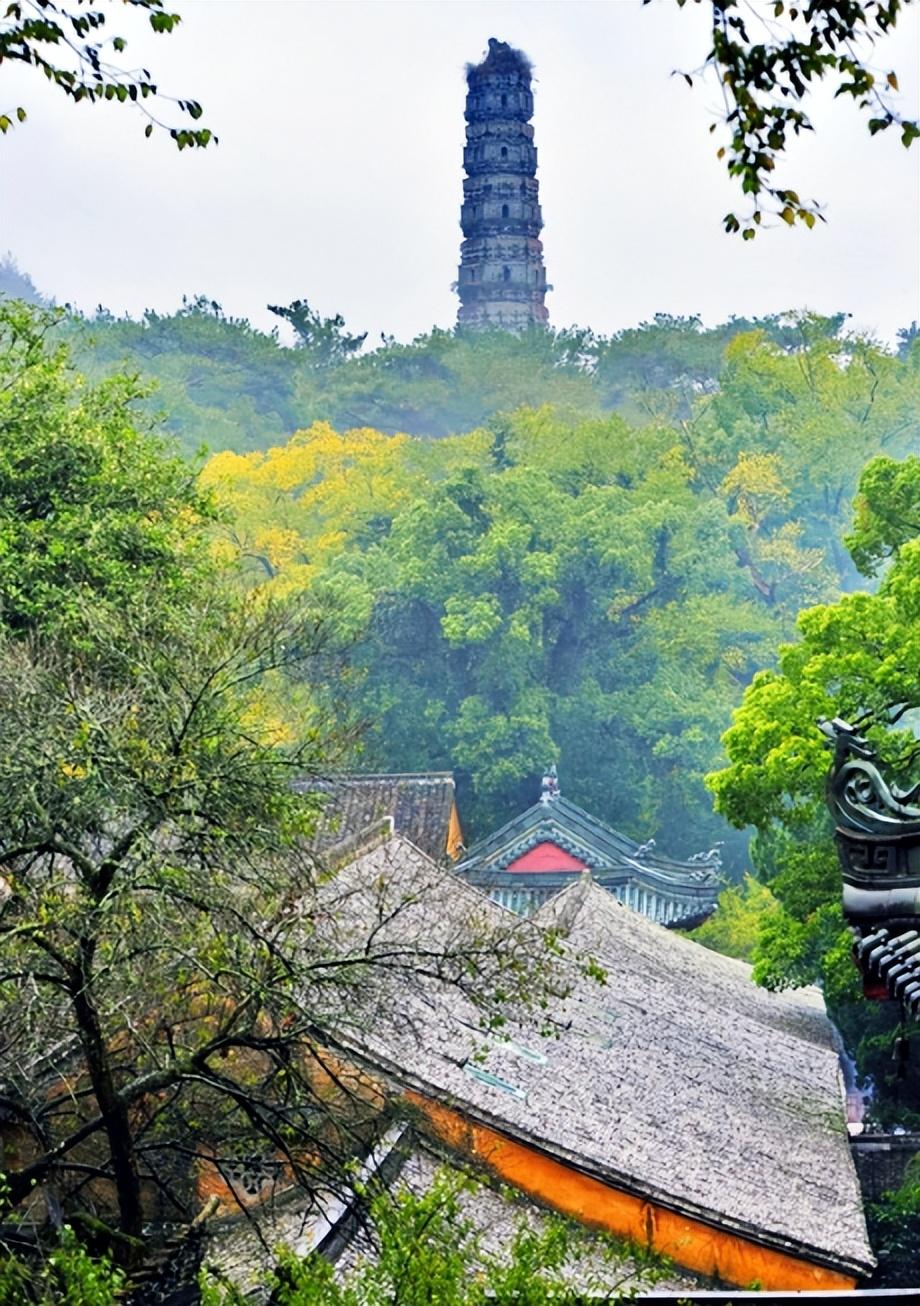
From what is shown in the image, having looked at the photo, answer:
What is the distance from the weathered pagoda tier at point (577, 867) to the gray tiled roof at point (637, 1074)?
27.4 ft

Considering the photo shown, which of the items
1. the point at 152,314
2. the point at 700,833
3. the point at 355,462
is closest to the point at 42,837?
the point at 700,833

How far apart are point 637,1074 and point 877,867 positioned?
7778mm

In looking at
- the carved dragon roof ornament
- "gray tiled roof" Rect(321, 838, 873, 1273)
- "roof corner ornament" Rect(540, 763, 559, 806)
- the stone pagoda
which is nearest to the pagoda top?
the stone pagoda

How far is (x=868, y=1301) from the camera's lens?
26.3ft

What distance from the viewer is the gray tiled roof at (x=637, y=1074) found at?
13109 millimetres

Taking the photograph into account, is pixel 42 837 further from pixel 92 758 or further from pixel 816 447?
pixel 816 447

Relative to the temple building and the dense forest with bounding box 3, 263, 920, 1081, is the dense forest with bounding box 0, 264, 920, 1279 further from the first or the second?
the temple building

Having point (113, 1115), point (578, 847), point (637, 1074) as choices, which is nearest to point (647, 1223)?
point (637, 1074)

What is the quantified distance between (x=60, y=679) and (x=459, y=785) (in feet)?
88.5

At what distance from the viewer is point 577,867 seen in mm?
31469

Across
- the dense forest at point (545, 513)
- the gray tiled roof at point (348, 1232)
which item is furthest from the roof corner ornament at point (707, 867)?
the gray tiled roof at point (348, 1232)

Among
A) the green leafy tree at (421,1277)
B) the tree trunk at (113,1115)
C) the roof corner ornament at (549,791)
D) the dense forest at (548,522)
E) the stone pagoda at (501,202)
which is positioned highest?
the stone pagoda at (501,202)

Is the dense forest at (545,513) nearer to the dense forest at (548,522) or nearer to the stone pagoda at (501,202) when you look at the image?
the dense forest at (548,522)

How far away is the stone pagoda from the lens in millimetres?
61594
